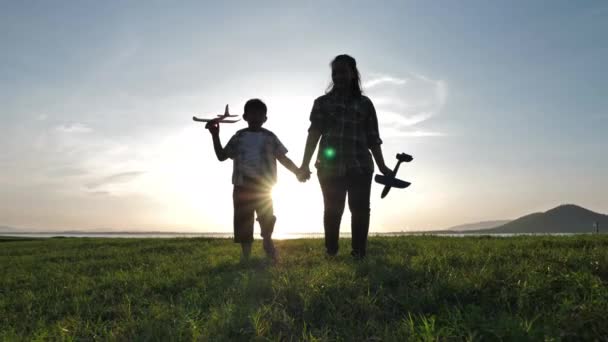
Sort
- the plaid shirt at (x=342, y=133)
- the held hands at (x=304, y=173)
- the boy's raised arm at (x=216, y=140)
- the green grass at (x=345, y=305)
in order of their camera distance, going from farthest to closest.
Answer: the boy's raised arm at (x=216, y=140), the held hands at (x=304, y=173), the plaid shirt at (x=342, y=133), the green grass at (x=345, y=305)

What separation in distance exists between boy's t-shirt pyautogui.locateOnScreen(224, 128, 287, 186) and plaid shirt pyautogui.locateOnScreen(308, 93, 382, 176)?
3.51ft

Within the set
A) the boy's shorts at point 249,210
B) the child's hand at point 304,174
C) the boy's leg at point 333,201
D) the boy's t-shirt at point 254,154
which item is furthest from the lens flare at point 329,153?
the boy's shorts at point 249,210

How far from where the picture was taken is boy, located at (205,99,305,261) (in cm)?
729

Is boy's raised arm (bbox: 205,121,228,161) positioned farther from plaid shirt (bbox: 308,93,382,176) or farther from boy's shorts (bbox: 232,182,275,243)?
plaid shirt (bbox: 308,93,382,176)

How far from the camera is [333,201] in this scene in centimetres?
640

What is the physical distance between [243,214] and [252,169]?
80 centimetres

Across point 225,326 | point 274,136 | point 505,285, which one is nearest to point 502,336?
point 505,285

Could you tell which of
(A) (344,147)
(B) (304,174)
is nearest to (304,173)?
(B) (304,174)

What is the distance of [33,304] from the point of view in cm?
482

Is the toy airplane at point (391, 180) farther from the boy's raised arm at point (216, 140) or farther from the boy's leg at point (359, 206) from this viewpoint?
the boy's raised arm at point (216, 140)

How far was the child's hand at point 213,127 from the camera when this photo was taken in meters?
7.05

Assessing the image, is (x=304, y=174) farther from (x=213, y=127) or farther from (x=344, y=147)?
(x=213, y=127)

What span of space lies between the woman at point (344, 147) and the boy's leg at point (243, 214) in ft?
4.31

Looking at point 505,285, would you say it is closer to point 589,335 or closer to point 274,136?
point 589,335
